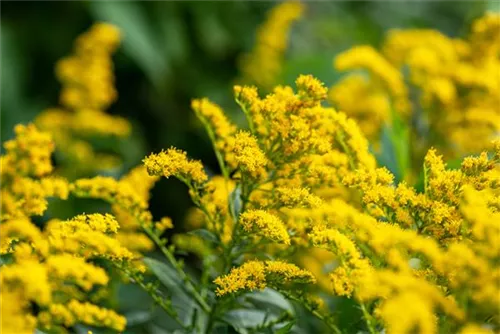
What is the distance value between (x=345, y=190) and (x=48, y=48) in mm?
2345

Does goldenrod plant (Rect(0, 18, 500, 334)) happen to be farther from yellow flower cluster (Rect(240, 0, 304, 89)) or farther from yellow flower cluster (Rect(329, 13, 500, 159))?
yellow flower cluster (Rect(240, 0, 304, 89))

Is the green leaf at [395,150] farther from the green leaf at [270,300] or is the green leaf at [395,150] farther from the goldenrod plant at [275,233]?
the green leaf at [270,300]

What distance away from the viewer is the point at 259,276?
1107 mm

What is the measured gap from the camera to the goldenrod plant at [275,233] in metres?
0.95

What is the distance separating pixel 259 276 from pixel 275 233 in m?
0.06

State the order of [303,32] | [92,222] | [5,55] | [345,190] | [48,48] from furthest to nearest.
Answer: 1. [303,32]
2. [48,48]
3. [5,55]
4. [345,190]
5. [92,222]

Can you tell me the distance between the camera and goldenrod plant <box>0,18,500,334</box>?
37.3 inches

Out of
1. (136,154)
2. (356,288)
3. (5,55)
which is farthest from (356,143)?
(5,55)

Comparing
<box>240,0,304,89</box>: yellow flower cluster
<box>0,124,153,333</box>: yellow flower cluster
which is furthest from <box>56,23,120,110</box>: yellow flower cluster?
<box>0,124,153,333</box>: yellow flower cluster

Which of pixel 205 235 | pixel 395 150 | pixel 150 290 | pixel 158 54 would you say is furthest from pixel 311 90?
pixel 158 54

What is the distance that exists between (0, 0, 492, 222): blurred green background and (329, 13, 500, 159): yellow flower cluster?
3.14 feet

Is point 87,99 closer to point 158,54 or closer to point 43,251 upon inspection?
point 158,54

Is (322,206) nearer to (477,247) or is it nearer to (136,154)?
(477,247)

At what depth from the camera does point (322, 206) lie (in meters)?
1.13
